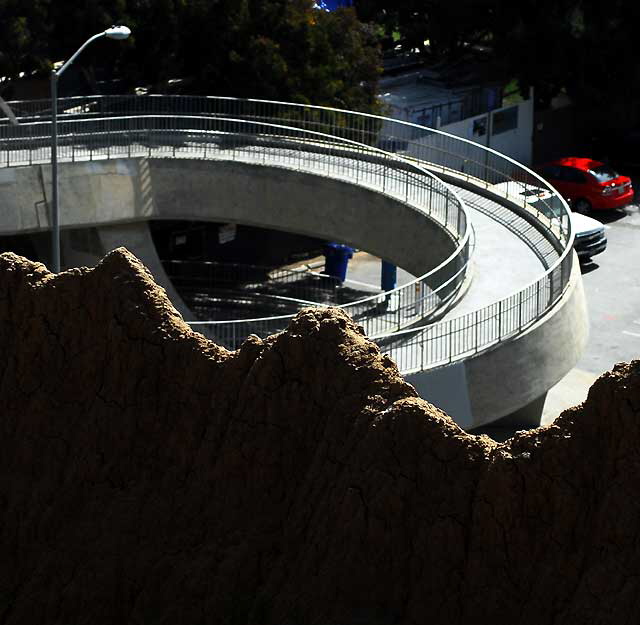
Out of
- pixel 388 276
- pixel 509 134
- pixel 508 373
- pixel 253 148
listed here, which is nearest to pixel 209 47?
pixel 253 148

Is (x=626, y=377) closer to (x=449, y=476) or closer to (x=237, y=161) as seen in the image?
(x=449, y=476)

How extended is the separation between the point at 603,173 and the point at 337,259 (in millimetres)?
8681

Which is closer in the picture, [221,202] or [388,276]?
[221,202]

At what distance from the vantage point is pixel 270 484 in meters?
14.5

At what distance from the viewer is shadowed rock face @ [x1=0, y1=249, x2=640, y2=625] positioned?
12.5 m

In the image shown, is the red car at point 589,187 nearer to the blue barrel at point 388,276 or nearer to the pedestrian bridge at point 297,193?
the pedestrian bridge at point 297,193

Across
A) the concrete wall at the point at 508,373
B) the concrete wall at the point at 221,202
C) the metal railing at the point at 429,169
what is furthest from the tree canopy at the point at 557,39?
the concrete wall at the point at 508,373

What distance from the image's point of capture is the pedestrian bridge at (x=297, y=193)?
27.3 metres

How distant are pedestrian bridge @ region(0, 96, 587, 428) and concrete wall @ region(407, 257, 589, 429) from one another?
0.25 ft

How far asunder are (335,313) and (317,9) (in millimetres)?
26787

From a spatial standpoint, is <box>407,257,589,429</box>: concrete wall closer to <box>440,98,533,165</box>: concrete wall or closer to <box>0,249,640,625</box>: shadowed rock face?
<box>0,249,640,625</box>: shadowed rock face

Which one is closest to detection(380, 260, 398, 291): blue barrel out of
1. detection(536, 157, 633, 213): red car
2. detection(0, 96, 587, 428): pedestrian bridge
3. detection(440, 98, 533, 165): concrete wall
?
detection(0, 96, 587, 428): pedestrian bridge

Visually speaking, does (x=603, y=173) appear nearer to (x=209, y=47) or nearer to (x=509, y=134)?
(x=509, y=134)

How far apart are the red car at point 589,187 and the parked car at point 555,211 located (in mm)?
2474
